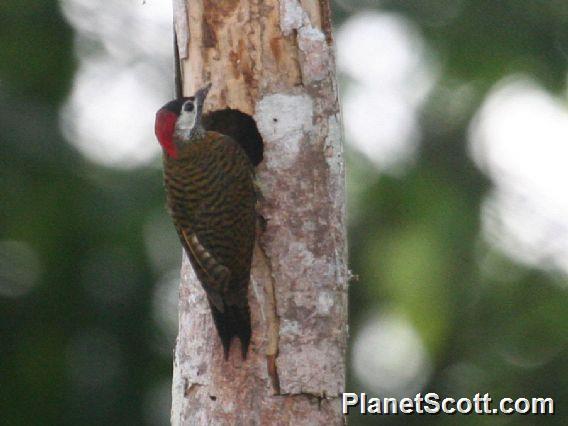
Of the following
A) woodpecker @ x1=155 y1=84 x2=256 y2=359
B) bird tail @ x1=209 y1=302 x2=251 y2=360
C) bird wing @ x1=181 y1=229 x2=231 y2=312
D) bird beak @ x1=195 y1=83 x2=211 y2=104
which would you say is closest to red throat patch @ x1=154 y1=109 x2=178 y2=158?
woodpecker @ x1=155 y1=84 x2=256 y2=359

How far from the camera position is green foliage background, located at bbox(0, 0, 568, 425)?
314 inches

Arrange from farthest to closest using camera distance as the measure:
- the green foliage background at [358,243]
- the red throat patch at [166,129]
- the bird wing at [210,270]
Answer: the green foliage background at [358,243] → the red throat patch at [166,129] → the bird wing at [210,270]

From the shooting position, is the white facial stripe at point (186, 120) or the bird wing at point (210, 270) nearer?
the bird wing at point (210, 270)

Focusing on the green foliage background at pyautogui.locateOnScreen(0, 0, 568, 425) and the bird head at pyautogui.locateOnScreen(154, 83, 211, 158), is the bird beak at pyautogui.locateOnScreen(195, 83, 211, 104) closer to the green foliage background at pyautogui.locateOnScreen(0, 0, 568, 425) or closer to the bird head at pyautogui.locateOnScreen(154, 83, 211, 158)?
the bird head at pyautogui.locateOnScreen(154, 83, 211, 158)

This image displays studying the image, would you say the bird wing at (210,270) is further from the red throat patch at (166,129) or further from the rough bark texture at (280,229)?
the red throat patch at (166,129)

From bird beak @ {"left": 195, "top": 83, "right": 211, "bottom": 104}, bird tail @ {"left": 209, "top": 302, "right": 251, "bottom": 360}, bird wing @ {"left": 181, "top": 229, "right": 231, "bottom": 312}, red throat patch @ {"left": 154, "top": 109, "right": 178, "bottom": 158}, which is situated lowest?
bird tail @ {"left": 209, "top": 302, "right": 251, "bottom": 360}

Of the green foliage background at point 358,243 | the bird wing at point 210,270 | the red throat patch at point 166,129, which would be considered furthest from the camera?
the green foliage background at point 358,243

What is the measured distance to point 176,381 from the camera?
19.4 feet

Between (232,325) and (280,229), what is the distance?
45 centimetres

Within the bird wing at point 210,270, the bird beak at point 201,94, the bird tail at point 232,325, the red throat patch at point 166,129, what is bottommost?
the bird tail at point 232,325

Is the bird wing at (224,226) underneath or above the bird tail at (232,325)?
above

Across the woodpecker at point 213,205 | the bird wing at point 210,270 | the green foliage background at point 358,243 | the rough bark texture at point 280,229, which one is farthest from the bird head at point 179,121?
the green foliage background at point 358,243

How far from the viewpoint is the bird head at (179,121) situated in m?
5.99

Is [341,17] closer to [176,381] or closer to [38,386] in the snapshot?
[38,386]
